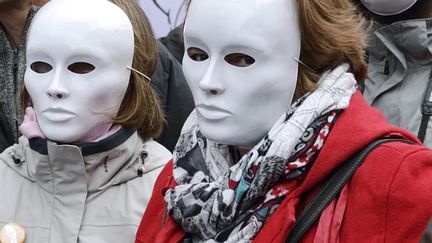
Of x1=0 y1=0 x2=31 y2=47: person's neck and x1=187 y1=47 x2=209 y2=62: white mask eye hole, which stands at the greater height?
x1=187 y1=47 x2=209 y2=62: white mask eye hole

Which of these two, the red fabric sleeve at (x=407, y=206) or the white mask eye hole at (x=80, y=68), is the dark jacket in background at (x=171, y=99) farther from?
the red fabric sleeve at (x=407, y=206)

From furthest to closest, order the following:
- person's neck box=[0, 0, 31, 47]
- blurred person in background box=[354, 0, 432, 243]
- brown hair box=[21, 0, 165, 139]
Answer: person's neck box=[0, 0, 31, 47]
blurred person in background box=[354, 0, 432, 243]
brown hair box=[21, 0, 165, 139]

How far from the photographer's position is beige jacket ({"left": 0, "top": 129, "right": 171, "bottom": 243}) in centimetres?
254

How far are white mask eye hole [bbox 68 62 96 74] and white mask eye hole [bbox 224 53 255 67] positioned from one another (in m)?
0.63

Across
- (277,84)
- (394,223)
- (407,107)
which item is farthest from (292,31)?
(407,107)

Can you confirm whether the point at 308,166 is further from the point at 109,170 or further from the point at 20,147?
the point at 20,147

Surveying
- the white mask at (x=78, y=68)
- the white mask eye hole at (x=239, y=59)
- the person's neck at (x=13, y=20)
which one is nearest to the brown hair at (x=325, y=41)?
the white mask eye hole at (x=239, y=59)

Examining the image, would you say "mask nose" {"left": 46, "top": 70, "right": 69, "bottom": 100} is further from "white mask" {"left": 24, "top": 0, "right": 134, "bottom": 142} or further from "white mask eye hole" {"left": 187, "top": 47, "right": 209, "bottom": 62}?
"white mask eye hole" {"left": 187, "top": 47, "right": 209, "bottom": 62}

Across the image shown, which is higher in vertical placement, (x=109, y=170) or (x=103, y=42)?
(x=103, y=42)

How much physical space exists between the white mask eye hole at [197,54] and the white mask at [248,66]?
0.05 metres

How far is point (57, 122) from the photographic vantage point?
2.56 meters

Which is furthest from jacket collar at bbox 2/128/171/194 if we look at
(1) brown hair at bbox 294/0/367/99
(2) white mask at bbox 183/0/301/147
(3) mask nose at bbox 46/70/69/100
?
(1) brown hair at bbox 294/0/367/99

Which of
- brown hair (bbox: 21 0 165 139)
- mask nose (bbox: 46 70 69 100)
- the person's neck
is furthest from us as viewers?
the person's neck

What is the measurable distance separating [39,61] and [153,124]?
40 centimetres
